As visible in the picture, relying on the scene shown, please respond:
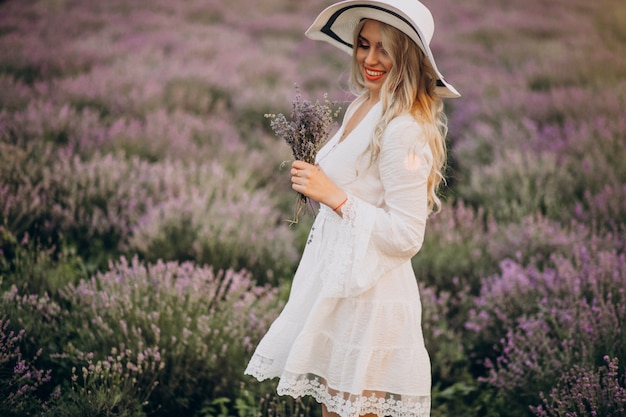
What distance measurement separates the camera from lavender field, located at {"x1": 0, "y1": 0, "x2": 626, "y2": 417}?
10.3ft

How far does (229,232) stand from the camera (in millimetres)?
4617

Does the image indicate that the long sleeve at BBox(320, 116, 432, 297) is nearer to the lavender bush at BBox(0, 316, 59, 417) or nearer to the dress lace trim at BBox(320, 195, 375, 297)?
the dress lace trim at BBox(320, 195, 375, 297)

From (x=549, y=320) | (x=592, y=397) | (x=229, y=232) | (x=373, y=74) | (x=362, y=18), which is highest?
(x=362, y=18)

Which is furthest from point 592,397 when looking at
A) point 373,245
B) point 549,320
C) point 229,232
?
point 229,232

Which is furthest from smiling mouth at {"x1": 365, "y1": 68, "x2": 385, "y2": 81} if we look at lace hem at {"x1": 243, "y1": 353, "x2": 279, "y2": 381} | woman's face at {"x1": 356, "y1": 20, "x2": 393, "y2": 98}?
lace hem at {"x1": 243, "y1": 353, "x2": 279, "y2": 381}

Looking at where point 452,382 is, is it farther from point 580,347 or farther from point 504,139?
point 504,139

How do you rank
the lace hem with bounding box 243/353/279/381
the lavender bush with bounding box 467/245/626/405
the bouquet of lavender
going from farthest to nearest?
1. the lavender bush with bounding box 467/245/626/405
2. the lace hem with bounding box 243/353/279/381
3. the bouquet of lavender

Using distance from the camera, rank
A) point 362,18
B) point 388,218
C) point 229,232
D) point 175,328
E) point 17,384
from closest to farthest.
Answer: point 388,218, point 362,18, point 17,384, point 175,328, point 229,232

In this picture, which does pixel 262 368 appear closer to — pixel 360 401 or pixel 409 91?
pixel 360 401

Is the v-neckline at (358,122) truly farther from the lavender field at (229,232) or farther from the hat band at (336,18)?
the lavender field at (229,232)

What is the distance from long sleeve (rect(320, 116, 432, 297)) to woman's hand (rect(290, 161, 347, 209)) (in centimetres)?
5

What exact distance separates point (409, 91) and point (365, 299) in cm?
78

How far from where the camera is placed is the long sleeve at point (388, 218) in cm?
215

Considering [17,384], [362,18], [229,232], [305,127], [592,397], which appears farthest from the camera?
[229,232]
